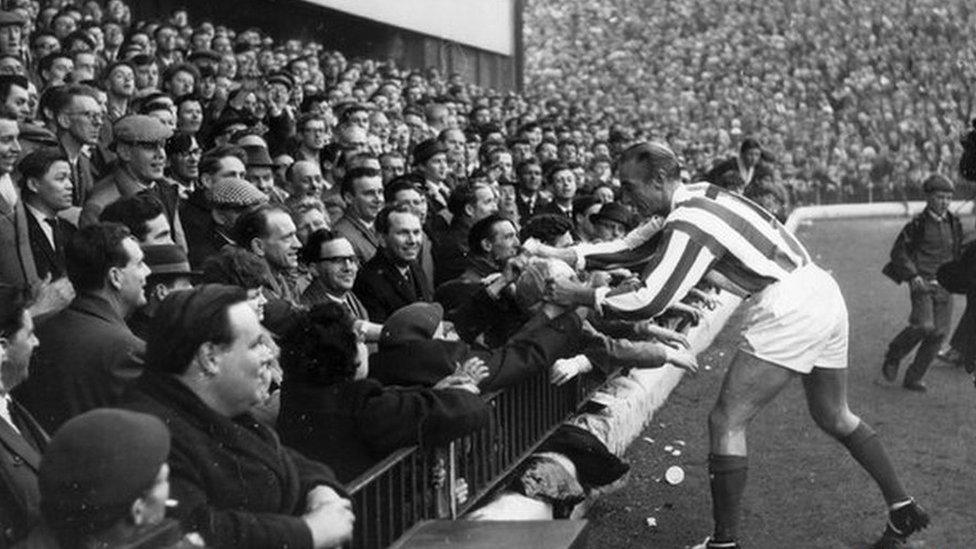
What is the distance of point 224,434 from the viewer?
11.0 feet

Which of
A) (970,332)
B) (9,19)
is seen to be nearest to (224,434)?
(970,332)

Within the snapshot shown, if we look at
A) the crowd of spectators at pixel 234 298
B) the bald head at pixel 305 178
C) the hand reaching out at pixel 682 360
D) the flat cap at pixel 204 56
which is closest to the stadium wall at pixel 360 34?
the flat cap at pixel 204 56

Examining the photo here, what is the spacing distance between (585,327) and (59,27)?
6.04 metres

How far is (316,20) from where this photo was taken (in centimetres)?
2030

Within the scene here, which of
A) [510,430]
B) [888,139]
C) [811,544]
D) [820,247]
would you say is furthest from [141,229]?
[888,139]

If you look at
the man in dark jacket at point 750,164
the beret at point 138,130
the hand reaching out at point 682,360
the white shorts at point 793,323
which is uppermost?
the beret at point 138,130

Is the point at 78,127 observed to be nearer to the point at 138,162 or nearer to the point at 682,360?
the point at 138,162

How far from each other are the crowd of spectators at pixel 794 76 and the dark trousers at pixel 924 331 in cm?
1843

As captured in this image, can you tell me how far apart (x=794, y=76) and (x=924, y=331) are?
2297 centimetres

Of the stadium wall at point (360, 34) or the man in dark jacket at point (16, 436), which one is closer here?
the man in dark jacket at point (16, 436)

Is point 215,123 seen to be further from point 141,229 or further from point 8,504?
point 8,504

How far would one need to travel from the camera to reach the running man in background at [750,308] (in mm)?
5984

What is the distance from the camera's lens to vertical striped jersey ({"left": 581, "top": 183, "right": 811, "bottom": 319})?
19.6ft

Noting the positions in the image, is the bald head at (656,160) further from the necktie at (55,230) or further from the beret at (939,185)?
the beret at (939,185)
